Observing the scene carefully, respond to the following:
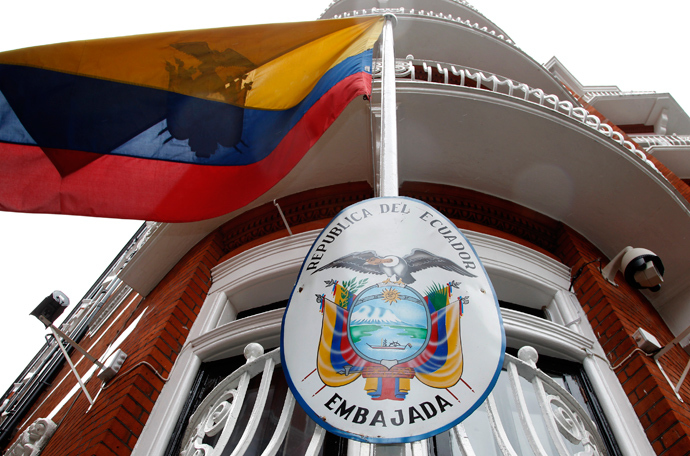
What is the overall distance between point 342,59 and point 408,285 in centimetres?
262

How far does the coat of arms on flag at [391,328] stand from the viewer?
193 centimetres

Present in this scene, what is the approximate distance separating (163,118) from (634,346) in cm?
439

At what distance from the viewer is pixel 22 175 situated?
3521 mm

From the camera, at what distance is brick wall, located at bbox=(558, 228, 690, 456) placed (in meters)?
3.45

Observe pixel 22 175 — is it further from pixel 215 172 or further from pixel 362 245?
pixel 362 245

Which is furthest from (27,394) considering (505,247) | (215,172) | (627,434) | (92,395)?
(627,434)

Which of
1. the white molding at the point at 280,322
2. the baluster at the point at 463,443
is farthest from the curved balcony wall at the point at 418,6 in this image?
the baluster at the point at 463,443

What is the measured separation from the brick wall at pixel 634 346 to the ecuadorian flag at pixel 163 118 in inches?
118

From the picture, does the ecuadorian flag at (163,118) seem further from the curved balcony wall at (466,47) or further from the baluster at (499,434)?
the curved balcony wall at (466,47)

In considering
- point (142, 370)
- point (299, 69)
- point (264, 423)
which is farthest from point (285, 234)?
point (264, 423)

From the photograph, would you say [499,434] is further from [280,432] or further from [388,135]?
[388,135]

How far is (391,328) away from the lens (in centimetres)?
213

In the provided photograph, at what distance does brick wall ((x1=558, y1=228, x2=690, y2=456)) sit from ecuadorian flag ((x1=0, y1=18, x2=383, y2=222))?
3001 millimetres

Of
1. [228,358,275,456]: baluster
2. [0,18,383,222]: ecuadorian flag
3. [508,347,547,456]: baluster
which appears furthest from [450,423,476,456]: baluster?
[0,18,383,222]: ecuadorian flag
